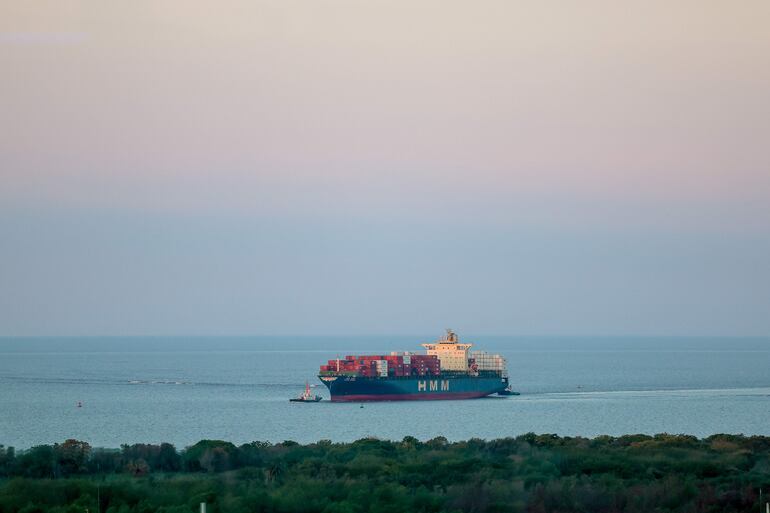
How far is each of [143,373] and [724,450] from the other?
9642cm

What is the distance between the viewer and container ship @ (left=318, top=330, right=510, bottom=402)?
8262cm

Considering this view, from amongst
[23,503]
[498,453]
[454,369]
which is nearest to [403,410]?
[454,369]

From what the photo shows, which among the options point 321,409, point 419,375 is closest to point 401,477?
point 321,409

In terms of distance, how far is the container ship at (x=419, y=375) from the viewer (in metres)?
82.6

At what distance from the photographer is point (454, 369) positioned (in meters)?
91.8

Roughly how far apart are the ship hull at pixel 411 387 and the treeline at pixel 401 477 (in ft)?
151

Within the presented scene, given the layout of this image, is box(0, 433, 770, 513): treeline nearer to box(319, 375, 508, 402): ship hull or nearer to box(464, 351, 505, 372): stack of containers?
box(319, 375, 508, 402): ship hull

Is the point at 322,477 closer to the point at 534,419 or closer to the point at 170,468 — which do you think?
the point at 170,468

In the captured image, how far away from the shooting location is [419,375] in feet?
284

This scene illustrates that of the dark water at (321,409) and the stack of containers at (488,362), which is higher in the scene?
the stack of containers at (488,362)

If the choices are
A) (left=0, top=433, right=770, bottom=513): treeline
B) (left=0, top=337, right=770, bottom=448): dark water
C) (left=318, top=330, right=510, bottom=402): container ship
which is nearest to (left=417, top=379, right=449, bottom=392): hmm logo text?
(left=318, top=330, right=510, bottom=402): container ship

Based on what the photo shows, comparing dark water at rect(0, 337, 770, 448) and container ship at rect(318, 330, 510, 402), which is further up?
container ship at rect(318, 330, 510, 402)

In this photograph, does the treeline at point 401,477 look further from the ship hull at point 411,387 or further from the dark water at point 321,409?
the ship hull at point 411,387

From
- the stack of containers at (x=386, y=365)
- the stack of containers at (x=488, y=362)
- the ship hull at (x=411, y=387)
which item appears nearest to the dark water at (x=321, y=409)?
the ship hull at (x=411, y=387)
